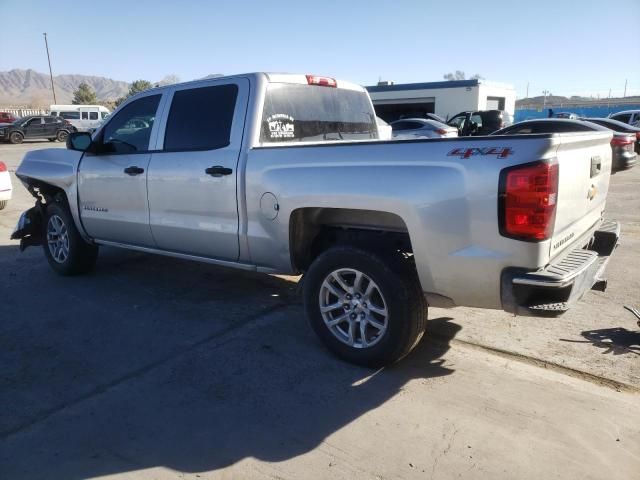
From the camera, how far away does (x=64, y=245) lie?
19.0 ft

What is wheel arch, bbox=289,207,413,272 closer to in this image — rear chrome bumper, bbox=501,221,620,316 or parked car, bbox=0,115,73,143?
rear chrome bumper, bbox=501,221,620,316

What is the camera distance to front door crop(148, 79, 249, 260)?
4082 millimetres

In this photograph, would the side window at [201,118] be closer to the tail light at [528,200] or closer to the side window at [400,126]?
the tail light at [528,200]

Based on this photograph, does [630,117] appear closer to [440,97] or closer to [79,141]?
[440,97]

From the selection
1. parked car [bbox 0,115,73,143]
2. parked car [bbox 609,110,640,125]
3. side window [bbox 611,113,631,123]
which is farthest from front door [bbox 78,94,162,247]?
parked car [bbox 0,115,73,143]

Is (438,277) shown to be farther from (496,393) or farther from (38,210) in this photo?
(38,210)

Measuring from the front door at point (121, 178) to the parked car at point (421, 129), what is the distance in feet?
41.0

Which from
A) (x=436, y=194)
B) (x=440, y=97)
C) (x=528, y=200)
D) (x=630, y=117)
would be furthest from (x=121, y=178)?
(x=630, y=117)

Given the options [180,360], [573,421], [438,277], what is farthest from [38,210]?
[573,421]

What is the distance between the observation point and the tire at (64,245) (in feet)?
18.4

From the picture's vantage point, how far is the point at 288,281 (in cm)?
555

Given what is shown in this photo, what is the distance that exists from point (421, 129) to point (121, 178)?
1422 centimetres

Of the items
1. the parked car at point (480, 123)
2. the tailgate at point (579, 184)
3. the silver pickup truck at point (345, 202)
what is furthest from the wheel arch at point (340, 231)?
the parked car at point (480, 123)

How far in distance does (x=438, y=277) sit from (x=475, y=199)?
0.55 m
